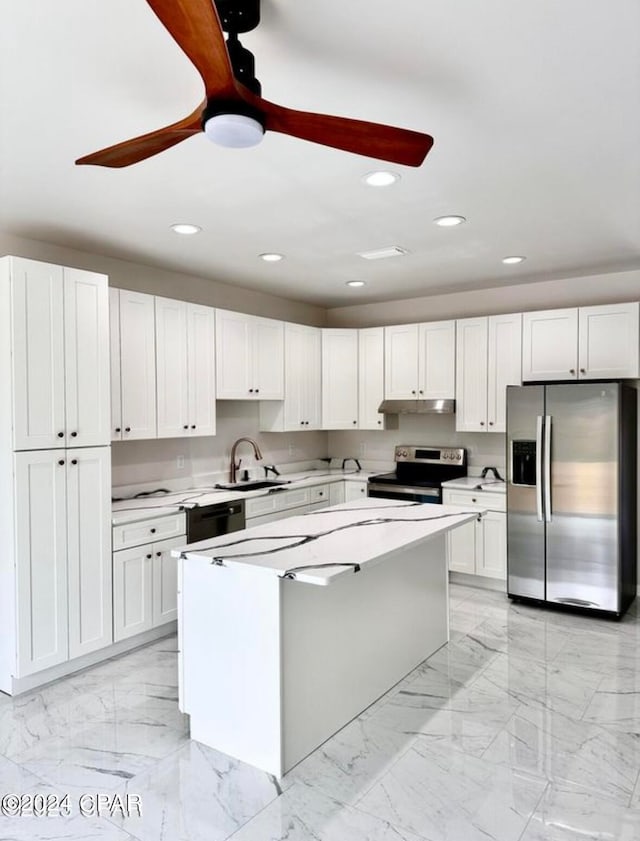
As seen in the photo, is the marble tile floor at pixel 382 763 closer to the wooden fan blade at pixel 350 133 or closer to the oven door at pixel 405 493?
the oven door at pixel 405 493

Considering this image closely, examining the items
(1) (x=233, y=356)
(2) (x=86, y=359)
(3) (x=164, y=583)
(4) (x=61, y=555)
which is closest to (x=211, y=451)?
(1) (x=233, y=356)

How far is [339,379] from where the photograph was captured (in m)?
5.62

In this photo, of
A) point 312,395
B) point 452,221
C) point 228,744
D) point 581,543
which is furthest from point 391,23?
point 312,395

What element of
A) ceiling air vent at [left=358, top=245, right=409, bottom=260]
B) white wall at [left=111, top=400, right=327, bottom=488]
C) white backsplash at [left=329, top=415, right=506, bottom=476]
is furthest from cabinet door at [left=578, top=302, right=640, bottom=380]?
white wall at [left=111, top=400, right=327, bottom=488]

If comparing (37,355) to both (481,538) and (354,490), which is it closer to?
(354,490)

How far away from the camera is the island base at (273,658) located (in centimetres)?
234

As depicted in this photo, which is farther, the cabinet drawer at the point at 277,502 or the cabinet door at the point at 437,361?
the cabinet door at the point at 437,361

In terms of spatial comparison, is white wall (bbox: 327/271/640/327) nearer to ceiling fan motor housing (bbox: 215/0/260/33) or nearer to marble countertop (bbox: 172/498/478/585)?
marble countertop (bbox: 172/498/478/585)

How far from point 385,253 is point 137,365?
1.87 metres

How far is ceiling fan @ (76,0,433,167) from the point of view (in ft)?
4.25

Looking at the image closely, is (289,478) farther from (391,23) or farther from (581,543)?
(391,23)

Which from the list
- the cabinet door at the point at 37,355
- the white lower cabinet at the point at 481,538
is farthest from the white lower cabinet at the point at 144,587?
the white lower cabinet at the point at 481,538

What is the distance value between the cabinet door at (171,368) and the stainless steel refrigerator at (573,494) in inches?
98.5

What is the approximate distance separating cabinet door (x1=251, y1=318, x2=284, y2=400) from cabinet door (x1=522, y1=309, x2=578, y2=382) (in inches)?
82.5
